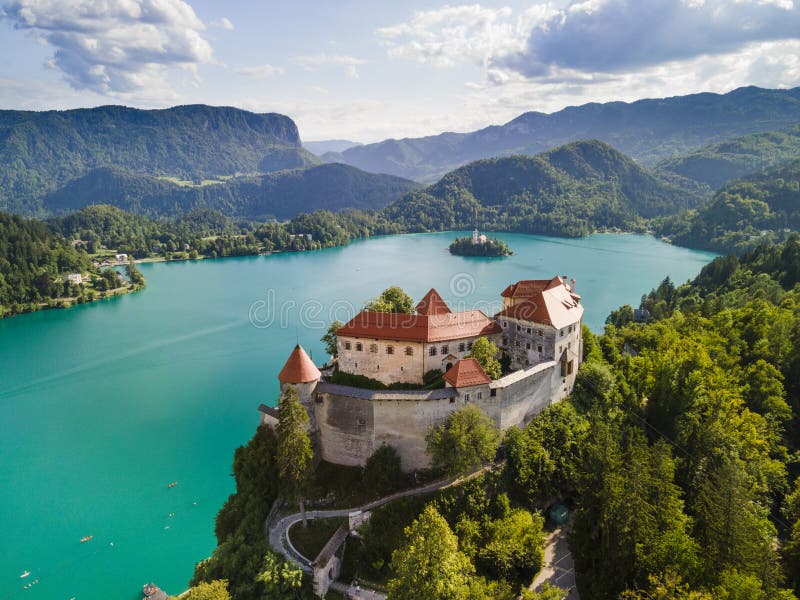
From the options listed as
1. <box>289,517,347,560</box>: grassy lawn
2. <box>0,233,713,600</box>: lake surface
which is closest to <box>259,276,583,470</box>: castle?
<box>289,517,347,560</box>: grassy lawn

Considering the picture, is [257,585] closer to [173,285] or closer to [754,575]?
[754,575]

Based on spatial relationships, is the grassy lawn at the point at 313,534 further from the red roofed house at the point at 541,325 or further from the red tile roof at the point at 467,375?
the red roofed house at the point at 541,325

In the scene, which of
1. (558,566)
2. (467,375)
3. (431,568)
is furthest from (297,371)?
(558,566)

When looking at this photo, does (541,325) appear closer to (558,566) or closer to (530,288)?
(530,288)

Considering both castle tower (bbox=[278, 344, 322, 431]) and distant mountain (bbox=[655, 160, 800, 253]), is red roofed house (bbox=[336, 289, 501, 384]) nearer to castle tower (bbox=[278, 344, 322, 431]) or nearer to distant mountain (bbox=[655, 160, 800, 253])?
castle tower (bbox=[278, 344, 322, 431])

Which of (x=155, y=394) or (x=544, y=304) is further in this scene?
(x=155, y=394)

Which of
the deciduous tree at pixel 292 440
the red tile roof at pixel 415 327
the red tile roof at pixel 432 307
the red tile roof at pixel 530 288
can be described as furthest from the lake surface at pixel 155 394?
the red tile roof at pixel 530 288
